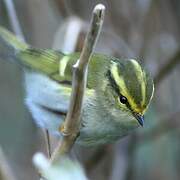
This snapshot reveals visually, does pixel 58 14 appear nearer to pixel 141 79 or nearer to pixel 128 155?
pixel 128 155

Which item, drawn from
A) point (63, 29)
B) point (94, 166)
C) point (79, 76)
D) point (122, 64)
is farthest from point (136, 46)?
point (79, 76)

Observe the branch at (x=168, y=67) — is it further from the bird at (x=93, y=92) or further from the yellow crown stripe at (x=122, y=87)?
the yellow crown stripe at (x=122, y=87)

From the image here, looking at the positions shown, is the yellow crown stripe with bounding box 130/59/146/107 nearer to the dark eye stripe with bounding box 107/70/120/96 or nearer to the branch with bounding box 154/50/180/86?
the dark eye stripe with bounding box 107/70/120/96

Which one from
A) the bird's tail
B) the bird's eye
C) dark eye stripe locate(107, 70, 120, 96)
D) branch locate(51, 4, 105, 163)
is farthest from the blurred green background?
branch locate(51, 4, 105, 163)

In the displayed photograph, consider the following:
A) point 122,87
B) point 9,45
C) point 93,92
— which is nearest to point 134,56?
point 9,45

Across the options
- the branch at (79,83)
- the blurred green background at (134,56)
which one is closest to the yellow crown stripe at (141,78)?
the branch at (79,83)

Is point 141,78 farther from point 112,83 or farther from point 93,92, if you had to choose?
point 93,92
